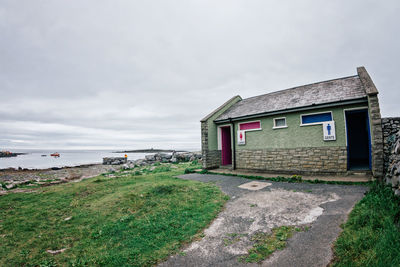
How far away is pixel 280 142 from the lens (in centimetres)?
1066

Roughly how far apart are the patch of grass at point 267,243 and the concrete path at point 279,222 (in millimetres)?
108

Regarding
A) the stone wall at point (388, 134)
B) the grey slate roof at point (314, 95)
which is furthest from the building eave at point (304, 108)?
the stone wall at point (388, 134)

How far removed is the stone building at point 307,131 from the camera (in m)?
8.57

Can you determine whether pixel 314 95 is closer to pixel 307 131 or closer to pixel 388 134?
pixel 307 131

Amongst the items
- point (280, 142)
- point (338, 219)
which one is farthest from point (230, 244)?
point (280, 142)

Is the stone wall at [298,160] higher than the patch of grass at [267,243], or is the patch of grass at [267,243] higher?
the stone wall at [298,160]

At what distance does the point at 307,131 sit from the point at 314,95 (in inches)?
90.4

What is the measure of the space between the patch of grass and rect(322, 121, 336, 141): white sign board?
6581 millimetres

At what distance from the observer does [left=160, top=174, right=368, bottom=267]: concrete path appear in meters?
3.33

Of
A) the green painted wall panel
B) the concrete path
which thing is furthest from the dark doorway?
the concrete path

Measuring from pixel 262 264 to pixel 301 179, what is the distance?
21.7ft

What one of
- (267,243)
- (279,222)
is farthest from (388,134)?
(267,243)

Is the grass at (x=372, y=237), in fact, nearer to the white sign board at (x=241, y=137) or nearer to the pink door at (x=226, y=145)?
the white sign board at (x=241, y=137)

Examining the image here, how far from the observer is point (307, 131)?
32.1 ft
